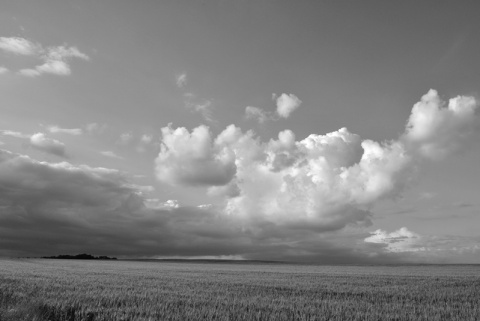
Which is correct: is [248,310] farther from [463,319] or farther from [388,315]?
[463,319]

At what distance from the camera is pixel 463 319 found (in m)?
14.9

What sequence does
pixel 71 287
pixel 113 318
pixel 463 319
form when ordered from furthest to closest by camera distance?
pixel 71 287
pixel 463 319
pixel 113 318

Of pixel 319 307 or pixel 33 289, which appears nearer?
pixel 319 307

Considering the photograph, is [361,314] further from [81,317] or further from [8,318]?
[8,318]

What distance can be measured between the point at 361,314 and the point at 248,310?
4096mm

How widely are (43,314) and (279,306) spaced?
8571 millimetres

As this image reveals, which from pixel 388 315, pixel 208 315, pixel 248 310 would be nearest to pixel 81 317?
pixel 208 315

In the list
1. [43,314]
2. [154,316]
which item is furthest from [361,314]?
[43,314]

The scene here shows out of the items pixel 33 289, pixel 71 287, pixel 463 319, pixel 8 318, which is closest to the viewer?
pixel 8 318

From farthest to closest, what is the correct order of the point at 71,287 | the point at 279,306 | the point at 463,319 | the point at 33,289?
1. the point at 71,287
2. the point at 33,289
3. the point at 279,306
4. the point at 463,319

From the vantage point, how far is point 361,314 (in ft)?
49.3

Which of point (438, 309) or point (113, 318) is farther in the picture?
point (438, 309)

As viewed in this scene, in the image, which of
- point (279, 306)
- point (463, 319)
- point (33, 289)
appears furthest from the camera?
point (33, 289)

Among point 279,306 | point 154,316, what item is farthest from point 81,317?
point 279,306
